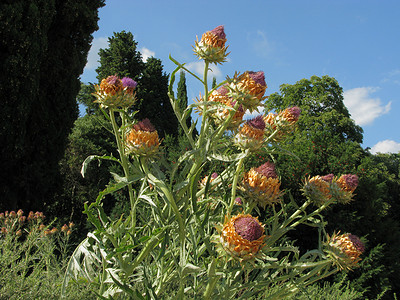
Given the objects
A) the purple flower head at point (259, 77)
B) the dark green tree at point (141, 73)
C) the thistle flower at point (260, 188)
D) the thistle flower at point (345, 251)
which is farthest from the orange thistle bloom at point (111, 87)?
the dark green tree at point (141, 73)

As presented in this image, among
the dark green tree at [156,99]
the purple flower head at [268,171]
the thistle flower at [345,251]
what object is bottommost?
the thistle flower at [345,251]

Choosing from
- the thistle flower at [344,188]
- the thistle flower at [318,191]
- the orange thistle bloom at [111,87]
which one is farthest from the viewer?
the thistle flower at [344,188]

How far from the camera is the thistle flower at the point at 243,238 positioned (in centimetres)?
118

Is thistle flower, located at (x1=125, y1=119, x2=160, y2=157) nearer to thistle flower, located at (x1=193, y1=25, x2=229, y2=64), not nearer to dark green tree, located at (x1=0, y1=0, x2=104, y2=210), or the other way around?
thistle flower, located at (x1=193, y1=25, x2=229, y2=64)

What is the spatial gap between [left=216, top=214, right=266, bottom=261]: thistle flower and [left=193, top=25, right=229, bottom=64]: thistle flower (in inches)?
27.4

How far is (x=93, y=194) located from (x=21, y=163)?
275 cm

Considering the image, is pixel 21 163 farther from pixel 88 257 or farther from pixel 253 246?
pixel 253 246

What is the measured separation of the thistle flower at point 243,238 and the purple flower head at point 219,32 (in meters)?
0.79

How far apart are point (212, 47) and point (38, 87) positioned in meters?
5.85

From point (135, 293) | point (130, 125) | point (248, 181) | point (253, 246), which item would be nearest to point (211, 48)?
point (130, 125)

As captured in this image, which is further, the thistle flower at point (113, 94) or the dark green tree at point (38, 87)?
the dark green tree at point (38, 87)

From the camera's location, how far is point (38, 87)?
6.46 m

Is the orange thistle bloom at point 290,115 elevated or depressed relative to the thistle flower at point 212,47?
depressed

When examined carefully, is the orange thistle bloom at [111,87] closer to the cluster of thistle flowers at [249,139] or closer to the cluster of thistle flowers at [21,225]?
the cluster of thistle flowers at [249,139]
